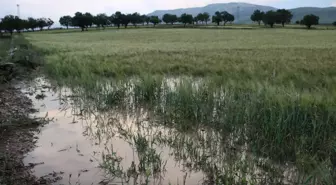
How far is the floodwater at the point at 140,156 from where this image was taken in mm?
4680

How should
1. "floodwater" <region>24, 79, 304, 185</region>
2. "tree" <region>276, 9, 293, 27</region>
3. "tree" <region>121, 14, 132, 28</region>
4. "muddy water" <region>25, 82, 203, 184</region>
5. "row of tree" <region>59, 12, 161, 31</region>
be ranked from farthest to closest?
"tree" <region>121, 14, 132, 28</region>
"row of tree" <region>59, 12, 161, 31</region>
"tree" <region>276, 9, 293, 27</region>
"muddy water" <region>25, 82, 203, 184</region>
"floodwater" <region>24, 79, 304, 185</region>

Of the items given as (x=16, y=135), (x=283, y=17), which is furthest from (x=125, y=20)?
(x=16, y=135)

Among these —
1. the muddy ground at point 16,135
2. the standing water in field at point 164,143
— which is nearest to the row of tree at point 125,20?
the muddy ground at point 16,135

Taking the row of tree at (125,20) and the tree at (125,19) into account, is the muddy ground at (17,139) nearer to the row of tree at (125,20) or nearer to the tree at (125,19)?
the row of tree at (125,20)

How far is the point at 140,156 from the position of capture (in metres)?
5.27

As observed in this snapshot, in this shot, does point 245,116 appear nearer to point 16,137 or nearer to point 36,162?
point 36,162

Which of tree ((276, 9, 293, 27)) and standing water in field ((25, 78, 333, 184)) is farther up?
tree ((276, 9, 293, 27))

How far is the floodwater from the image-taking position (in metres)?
4.68

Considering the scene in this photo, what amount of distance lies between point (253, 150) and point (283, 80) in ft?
18.7

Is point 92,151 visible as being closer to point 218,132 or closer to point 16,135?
point 16,135

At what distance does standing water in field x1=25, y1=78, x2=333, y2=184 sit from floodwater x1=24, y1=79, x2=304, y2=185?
1cm

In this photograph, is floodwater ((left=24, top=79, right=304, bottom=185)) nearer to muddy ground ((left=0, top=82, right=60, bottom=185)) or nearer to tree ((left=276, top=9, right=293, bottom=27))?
muddy ground ((left=0, top=82, right=60, bottom=185))

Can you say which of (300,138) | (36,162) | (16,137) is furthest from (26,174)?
(300,138)

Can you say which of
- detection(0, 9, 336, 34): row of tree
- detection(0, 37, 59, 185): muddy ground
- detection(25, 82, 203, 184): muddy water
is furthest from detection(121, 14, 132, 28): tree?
detection(25, 82, 203, 184): muddy water
